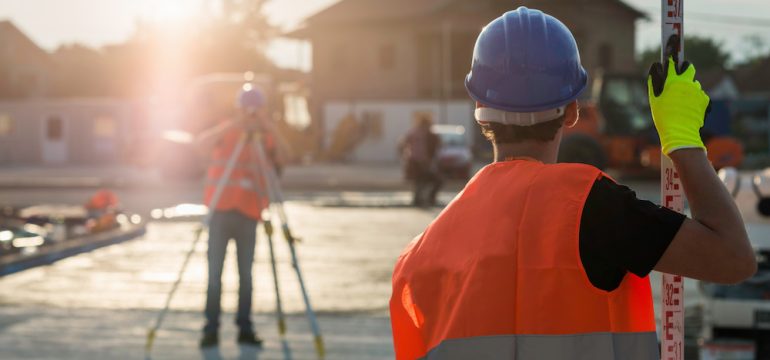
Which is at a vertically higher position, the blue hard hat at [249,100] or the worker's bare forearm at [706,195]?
the blue hard hat at [249,100]

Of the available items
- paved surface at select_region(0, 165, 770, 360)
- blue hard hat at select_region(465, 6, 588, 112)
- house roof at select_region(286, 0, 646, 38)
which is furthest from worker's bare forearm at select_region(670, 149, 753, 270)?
house roof at select_region(286, 0, 646, 38)

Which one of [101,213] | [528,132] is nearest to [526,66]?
[528,132]

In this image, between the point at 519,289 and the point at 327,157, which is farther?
the point at 327,157

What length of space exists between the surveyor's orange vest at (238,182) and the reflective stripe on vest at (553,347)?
22.4ft

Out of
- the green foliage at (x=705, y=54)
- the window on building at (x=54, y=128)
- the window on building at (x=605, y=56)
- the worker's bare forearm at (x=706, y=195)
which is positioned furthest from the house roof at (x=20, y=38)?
the worker's bare forearm at (x=706, y=195)

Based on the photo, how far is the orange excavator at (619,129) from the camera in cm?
3039

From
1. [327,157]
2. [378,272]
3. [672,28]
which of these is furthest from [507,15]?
[327,157]

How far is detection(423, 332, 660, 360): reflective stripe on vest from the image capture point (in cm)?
283

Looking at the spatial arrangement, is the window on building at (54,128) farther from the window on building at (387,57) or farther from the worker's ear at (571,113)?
the worker's ear at (571,113)

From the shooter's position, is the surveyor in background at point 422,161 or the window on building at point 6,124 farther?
the window on building at point 6,124

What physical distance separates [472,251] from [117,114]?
177 ft

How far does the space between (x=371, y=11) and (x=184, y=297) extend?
152 feet

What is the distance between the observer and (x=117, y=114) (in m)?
55.8

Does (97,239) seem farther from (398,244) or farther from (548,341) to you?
(548,341)
